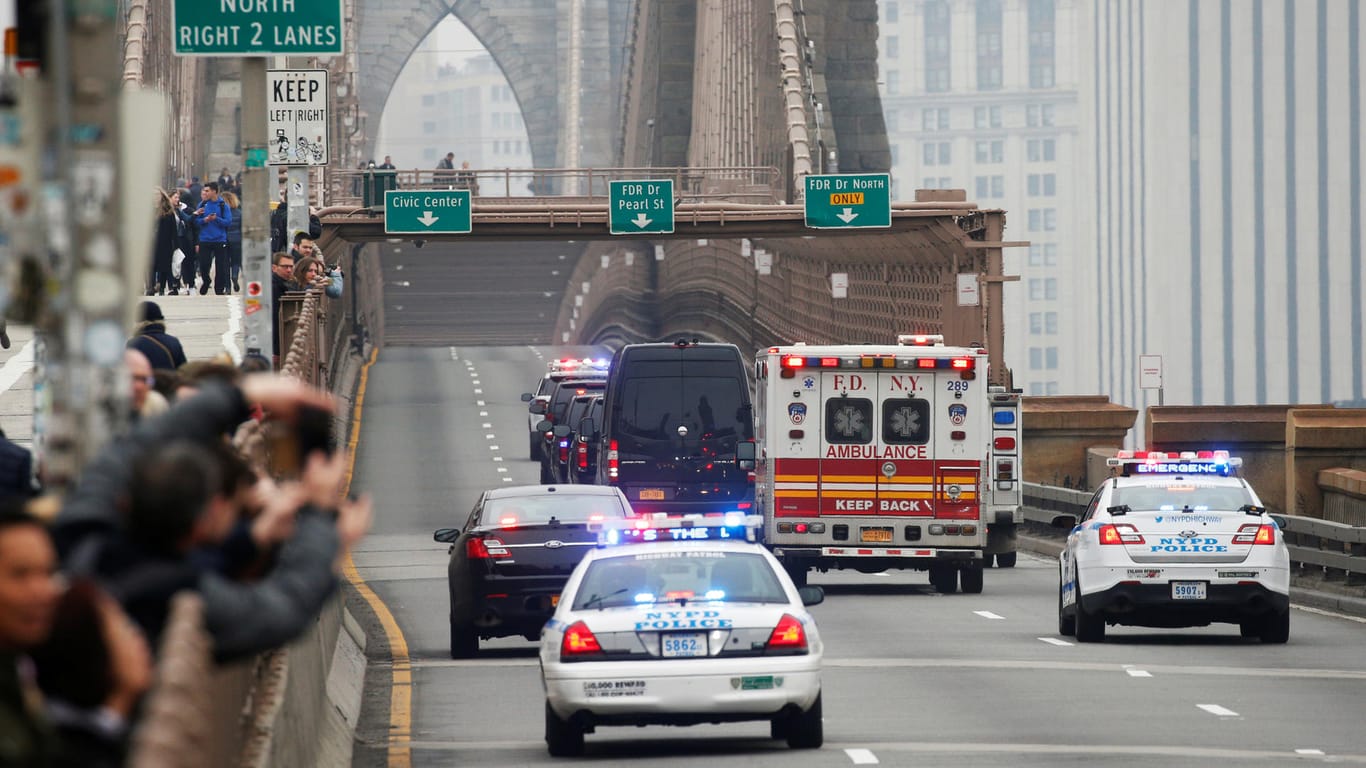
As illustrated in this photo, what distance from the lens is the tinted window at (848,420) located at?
83.4 ft

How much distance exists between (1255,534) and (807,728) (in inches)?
291

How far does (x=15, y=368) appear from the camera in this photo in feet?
96.6

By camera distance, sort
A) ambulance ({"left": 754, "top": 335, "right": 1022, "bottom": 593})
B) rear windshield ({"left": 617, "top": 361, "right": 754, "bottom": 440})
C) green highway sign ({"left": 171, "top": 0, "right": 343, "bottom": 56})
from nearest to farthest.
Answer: green highway sign ({"left": 171, "top": 0, "right": 343, "bottom": 56}) → ambulance ({"left": 754, "top": 335, "right": 1022, "bottom": 593}) → rear windshield ({"left": 617, "top": 361, "right": 754, "bottom": 440})

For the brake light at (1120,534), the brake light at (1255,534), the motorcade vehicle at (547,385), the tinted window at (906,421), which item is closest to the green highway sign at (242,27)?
the brake light at (1120,534)

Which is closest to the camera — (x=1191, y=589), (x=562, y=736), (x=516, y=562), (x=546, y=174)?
(x=562, y=736)

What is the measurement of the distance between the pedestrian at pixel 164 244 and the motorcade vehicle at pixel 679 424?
797 centimetres

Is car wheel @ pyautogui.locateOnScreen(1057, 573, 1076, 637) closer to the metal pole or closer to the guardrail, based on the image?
the guardrail

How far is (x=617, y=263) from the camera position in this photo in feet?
329

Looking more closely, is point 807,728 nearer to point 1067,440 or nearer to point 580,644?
point 580,644

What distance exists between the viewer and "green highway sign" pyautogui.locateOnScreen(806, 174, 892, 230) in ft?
166

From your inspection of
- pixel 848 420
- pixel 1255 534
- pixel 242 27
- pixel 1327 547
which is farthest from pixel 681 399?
pixel 242 27

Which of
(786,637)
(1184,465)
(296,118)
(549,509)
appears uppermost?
(296,118)

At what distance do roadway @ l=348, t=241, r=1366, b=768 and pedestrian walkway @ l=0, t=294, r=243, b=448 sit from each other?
3668 millimetres

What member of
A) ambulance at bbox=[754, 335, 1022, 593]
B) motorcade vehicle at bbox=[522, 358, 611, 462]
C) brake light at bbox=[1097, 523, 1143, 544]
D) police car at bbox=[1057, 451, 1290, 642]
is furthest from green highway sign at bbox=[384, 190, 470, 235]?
brake light at bbox=[1097, 523, 1143, 544]
